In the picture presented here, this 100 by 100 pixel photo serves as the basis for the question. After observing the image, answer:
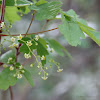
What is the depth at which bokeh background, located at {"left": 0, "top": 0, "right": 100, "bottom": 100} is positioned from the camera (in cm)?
367

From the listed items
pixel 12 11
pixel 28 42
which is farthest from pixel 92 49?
pixel 28 42

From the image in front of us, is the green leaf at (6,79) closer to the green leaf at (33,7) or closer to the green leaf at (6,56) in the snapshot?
the green leaf at (6,56)

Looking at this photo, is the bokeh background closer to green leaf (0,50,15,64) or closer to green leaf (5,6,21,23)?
green leaf (5,6,21,23)

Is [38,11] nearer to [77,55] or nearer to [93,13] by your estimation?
[77,55]

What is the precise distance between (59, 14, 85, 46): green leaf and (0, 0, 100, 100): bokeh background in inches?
101

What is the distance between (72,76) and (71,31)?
3253 mm

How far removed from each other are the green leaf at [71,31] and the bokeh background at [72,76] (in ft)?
8.43

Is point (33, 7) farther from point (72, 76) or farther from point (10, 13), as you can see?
point (72, 76)

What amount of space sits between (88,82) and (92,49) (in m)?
0.80

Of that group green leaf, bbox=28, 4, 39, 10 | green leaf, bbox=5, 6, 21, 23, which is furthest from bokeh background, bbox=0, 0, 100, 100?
green leaf, bbox=28, 4, 39, 10

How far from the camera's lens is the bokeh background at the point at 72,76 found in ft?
12.0

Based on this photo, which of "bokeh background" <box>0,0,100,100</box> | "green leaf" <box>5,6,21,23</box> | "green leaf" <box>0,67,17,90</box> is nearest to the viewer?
"green leaf" <box>0,67,17,90</box>

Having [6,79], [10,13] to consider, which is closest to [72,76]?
[10,13]

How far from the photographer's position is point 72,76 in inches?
157
